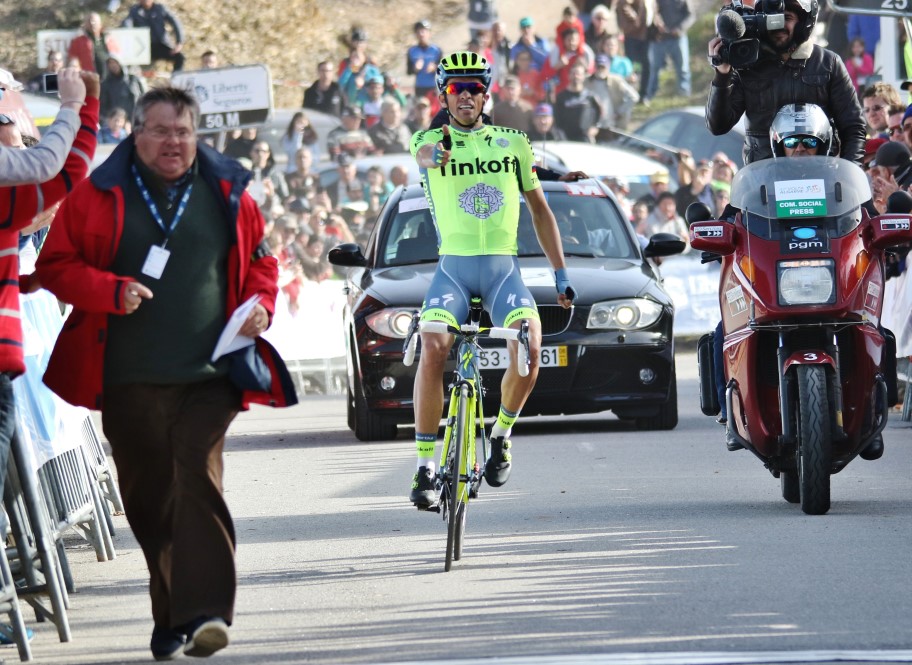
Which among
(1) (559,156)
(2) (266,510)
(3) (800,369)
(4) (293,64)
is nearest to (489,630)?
(3) (800,369)

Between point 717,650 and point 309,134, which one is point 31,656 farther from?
point 309,134

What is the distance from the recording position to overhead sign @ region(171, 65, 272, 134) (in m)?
27.1

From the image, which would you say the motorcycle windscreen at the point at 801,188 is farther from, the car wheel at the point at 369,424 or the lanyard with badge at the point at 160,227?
the car wheel at the point at 369,424

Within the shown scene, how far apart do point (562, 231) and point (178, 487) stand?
30.8ft

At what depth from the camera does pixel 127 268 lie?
21.0 ft

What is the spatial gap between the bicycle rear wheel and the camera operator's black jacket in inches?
96.7

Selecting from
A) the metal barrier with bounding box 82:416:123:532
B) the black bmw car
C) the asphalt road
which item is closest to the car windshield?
the black bmw car

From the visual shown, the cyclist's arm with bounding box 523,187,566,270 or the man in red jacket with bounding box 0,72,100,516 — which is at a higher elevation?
the man in red jacket with bounding box 0,72,100,516

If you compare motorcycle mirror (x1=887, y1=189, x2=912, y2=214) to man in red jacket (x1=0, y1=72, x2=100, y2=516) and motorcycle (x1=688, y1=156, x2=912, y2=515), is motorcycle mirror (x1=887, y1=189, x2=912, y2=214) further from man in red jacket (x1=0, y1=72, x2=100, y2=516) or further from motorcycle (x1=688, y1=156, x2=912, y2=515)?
man in red jacket (x1=0, y1=72, x2=100, y2=516)

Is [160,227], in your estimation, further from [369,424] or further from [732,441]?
[369,424]

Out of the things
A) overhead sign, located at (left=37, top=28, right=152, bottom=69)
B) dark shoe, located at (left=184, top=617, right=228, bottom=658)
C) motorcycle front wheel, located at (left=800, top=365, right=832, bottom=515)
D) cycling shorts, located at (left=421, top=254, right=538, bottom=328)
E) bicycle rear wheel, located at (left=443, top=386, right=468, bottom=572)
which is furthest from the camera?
overhead sign, located at (left=37, top=28, right=152, bottom=69)

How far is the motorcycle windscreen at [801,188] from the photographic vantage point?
9.41 m

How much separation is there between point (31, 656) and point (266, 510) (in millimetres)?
4081

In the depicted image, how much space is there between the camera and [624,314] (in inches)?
569
